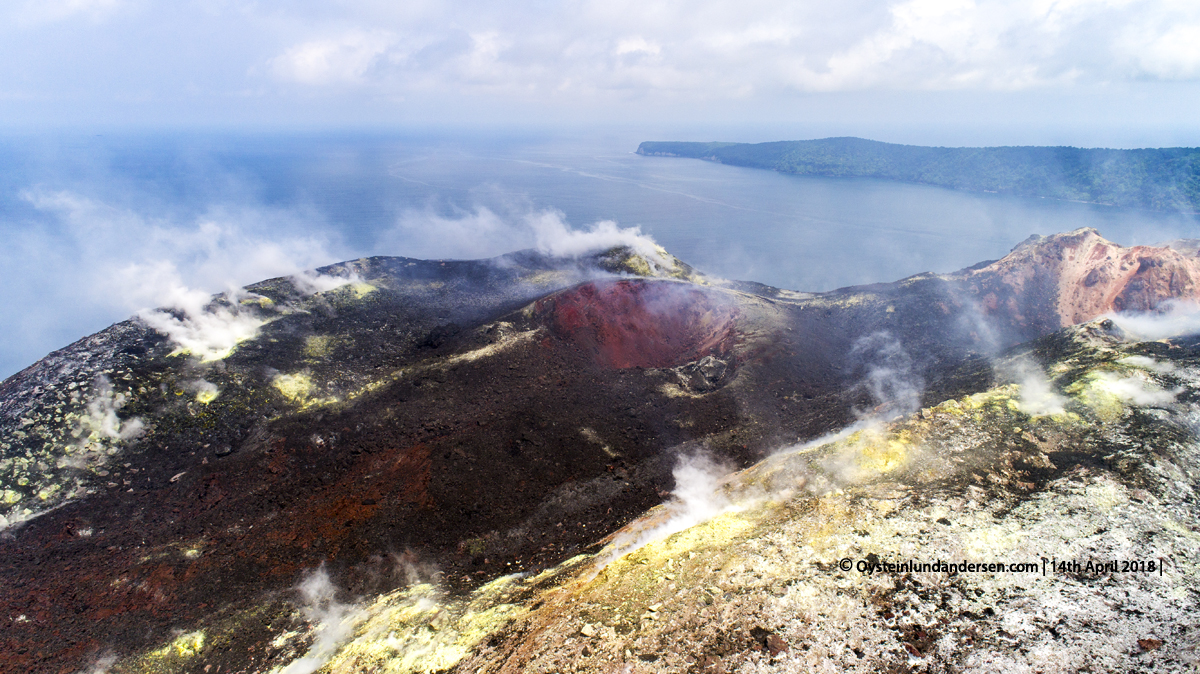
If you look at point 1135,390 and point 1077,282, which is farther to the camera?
point 1077,282

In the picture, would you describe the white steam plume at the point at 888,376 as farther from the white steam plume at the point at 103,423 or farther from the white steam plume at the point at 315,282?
the white steam plume at the point at 315,282

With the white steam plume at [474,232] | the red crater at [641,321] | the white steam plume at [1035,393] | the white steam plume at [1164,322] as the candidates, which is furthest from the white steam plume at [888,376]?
the white steam plume at [474,232]

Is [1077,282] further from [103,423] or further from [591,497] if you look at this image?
[103,423]

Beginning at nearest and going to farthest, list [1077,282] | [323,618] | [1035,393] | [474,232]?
[323,618] → [1035,393] → [1077,282] → [474,232]

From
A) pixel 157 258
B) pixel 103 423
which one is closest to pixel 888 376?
pixel 103 423

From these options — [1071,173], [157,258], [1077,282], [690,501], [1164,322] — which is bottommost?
[157,258]

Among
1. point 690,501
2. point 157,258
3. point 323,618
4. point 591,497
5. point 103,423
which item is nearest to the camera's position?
point 323,618

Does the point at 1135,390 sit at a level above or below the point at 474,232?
above

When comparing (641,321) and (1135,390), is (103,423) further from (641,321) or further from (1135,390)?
(1135,390)
